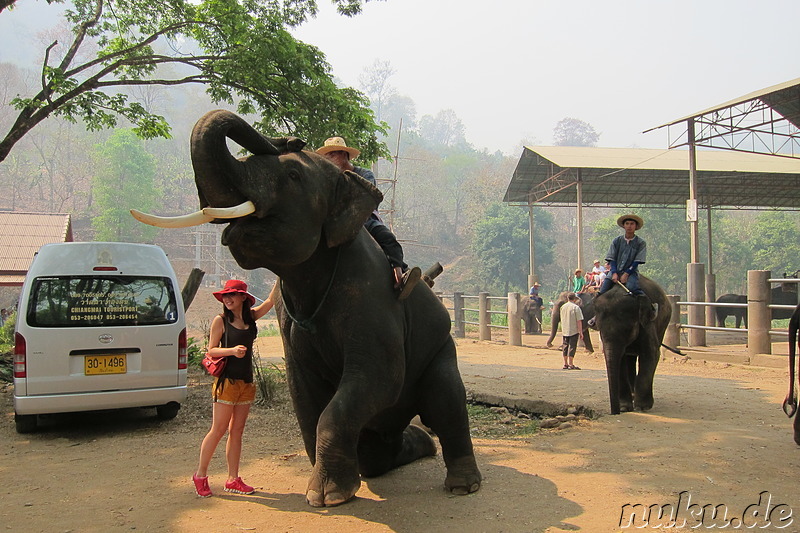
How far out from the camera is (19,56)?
479 feet

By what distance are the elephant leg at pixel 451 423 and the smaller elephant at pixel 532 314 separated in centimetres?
1770

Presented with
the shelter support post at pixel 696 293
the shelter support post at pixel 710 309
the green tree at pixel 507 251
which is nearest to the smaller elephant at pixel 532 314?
the shelter support post at pixel 710 309

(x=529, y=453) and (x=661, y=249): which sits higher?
(x=661, y=249)

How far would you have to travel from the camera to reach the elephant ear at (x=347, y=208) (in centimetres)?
374

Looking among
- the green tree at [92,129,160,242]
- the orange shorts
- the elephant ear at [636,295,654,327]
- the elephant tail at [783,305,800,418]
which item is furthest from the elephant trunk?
the green tree at [92,129,160,242]

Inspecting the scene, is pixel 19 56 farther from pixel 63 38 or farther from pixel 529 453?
pixel 529 453

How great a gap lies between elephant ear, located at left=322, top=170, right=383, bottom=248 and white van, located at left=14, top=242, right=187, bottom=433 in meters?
3.85

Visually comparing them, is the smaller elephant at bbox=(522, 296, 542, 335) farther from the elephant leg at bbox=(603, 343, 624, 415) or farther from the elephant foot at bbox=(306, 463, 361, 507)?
the elephant foot at bbox=(306, 463, 361, 507)

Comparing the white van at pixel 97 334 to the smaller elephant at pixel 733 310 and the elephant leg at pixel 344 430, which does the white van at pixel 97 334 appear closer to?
the elephant leg at pixel 344 430

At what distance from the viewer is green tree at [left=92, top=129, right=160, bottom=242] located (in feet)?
163

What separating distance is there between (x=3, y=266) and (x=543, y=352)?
1488cm

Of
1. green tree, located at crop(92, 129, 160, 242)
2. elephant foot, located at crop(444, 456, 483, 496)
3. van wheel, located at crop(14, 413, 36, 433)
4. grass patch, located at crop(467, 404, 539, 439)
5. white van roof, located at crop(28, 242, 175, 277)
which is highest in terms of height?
green tree, located at crop(92, 129, 160, 242)

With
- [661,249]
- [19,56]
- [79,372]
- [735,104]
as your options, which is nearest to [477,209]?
[661,249]

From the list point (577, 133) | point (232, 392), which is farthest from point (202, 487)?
point (577, 133)
